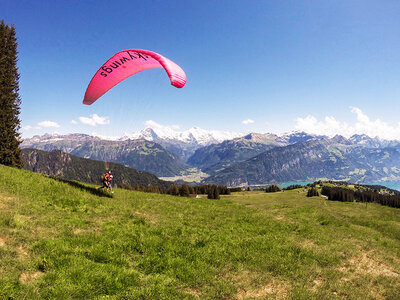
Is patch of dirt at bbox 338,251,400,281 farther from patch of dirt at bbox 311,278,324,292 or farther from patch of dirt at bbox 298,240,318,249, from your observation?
patch of dirt at bbox 298,240,318,249

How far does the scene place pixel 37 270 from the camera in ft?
24.6

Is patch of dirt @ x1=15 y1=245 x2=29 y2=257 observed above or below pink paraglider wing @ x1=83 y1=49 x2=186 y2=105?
below

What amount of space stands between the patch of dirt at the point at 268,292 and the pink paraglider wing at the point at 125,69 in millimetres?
14100

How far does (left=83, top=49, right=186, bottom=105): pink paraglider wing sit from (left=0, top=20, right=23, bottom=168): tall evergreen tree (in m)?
23.5

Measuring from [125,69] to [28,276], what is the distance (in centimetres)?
1860

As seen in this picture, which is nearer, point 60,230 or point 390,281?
point 390,281

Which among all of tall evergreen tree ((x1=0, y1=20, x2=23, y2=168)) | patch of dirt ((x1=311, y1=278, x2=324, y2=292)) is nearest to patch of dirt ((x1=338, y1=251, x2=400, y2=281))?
patch of dirt ((x1=311, y1=278, x2=324, y2=292))

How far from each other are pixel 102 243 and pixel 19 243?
10.1ft

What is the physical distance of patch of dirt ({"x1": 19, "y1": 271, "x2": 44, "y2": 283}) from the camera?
6.89m

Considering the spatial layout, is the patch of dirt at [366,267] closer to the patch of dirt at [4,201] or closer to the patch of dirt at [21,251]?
the patch of dirt at [21,251]

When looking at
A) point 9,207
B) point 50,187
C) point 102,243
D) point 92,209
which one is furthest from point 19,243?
point 50,187

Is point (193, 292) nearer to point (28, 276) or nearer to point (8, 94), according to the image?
point (28, 276)

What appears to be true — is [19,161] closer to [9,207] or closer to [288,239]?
[9,207]

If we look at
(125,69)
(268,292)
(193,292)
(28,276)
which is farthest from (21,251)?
(125,69)
